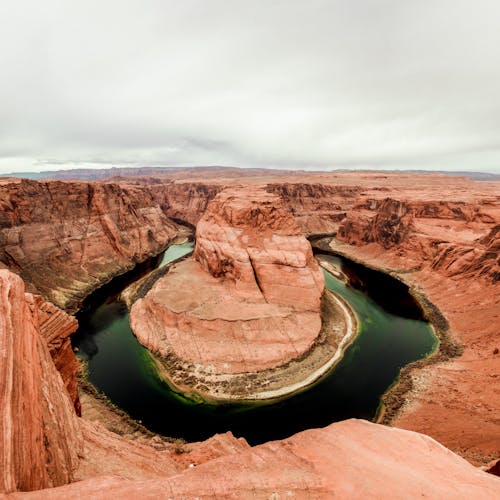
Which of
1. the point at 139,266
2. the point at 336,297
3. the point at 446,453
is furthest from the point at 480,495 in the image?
the point at 139,266

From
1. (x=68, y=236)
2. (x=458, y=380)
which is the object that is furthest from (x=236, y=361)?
(x=68, y=236)

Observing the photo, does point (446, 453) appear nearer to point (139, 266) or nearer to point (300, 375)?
point (300, 375)

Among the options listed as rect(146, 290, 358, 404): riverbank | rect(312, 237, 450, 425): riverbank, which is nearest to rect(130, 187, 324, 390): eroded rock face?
rect(146, 290, 358, 404): riverbank

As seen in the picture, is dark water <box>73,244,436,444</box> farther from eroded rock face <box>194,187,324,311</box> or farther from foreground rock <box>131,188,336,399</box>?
eroded rock face <box>194,187,324,311</box>

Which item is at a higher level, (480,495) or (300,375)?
(480,495)

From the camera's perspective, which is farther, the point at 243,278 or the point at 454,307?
the point at 454,307

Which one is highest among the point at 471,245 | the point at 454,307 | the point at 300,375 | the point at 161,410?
the point at 471,245
